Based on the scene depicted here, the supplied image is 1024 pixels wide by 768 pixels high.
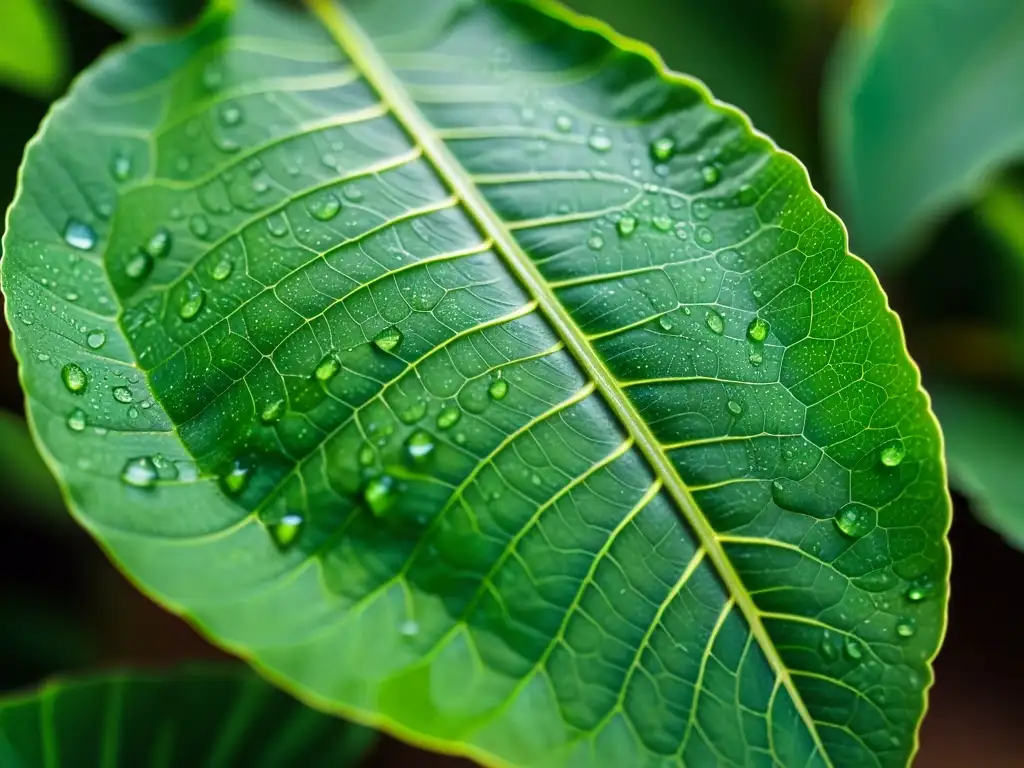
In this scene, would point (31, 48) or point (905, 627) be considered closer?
point (905, 627)

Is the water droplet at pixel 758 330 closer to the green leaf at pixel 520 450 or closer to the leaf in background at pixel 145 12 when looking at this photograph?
the green leaf at pixel 520 450

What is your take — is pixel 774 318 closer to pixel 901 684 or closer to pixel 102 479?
pixel 901 684

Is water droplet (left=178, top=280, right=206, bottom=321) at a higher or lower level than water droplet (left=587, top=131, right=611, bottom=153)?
lower

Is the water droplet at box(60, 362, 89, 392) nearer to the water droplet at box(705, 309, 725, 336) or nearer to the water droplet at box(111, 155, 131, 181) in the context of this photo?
the water droplet at box(111, 155, 131, 181)

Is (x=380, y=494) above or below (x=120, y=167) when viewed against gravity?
below

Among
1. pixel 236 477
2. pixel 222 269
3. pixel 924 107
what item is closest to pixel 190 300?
pixel 222 269

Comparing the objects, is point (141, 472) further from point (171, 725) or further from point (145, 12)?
point (145, 12)

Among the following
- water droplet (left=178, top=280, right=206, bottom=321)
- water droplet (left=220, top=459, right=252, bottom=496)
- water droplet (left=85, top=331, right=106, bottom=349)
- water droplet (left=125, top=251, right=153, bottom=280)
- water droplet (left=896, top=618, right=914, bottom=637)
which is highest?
water droplet (left=125, top=251, right=153, bottom=280)

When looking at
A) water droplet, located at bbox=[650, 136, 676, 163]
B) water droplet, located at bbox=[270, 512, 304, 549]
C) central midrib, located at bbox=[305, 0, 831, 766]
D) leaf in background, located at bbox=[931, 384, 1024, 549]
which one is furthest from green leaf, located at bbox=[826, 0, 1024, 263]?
water droplet, located at bbox=[270, 512, 304, 549]
